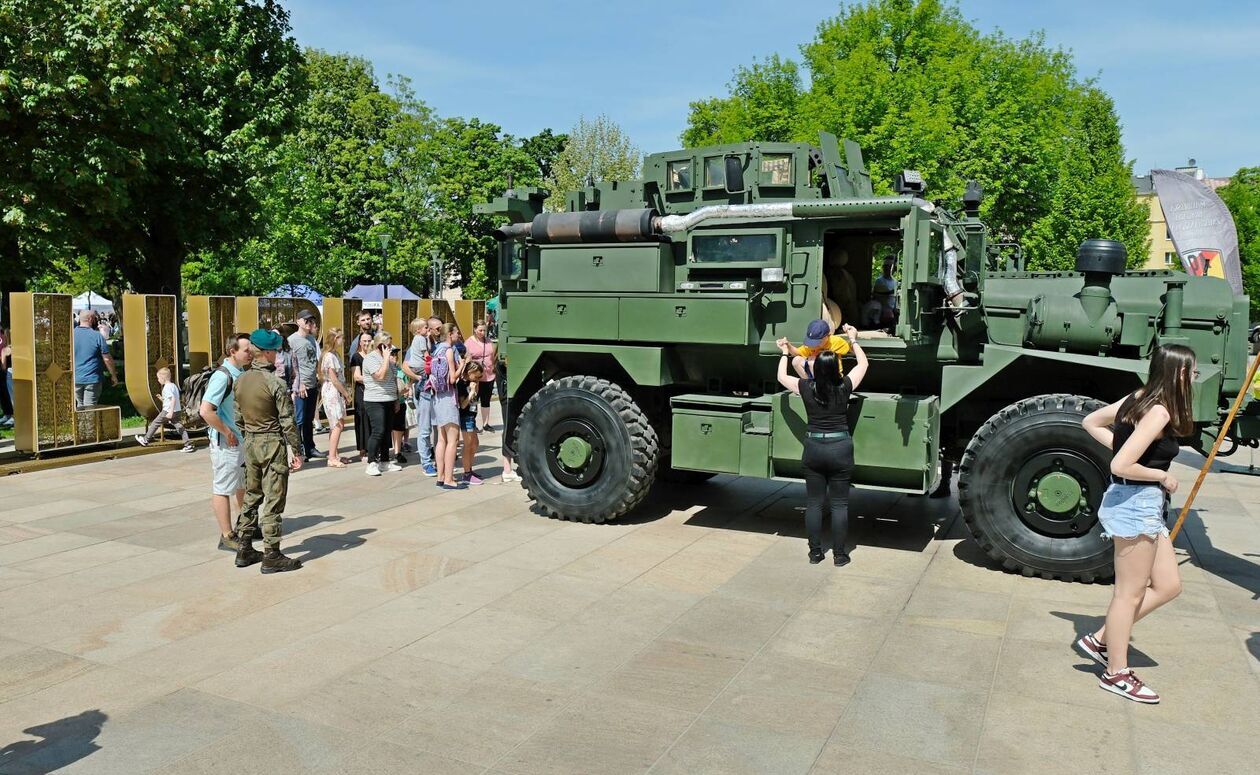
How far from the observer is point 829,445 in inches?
291

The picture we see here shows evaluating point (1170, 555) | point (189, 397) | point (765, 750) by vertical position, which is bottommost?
point (765, 750)

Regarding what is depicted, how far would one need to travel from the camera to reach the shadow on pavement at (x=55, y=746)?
163 inches

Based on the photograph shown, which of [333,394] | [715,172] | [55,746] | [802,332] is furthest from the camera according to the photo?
[333,394]

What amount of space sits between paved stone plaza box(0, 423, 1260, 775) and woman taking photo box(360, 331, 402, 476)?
241 cm

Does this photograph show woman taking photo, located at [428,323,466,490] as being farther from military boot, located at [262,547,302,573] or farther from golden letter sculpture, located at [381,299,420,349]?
golden letter sculpture, located at [381,299,420,349]

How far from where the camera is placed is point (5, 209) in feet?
52.3

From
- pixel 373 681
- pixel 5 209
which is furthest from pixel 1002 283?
pixel 5 209

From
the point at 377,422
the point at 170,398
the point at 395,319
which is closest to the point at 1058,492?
the point at 377,422

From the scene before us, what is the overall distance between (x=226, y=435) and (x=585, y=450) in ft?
9.81

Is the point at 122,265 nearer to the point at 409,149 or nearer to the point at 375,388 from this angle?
the point at 375,388

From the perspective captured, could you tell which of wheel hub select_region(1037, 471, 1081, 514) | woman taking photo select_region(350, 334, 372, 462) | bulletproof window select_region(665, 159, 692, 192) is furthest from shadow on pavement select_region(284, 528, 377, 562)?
wheel hub select_region(1037, 471, 1081, 514)

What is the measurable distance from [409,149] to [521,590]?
135 feet

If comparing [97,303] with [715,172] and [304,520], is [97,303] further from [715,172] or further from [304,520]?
[715,172]

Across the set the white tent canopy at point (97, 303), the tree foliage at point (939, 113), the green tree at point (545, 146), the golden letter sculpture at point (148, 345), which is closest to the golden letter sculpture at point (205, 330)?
the golden letter sculpture at point (148, 345)
